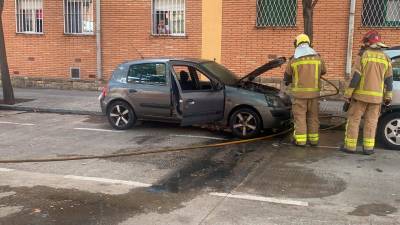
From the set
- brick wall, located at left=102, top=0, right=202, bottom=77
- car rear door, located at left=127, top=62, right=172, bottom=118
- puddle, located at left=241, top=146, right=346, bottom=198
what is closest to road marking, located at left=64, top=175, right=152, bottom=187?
puddle, located at left=241, top=146, right=346, bottom=198

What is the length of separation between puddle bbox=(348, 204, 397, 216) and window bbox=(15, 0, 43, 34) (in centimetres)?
1333

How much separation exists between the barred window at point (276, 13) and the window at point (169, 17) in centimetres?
227

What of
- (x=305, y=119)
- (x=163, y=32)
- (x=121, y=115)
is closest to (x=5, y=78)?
(x=163, y=32)

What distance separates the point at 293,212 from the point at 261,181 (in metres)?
1.18

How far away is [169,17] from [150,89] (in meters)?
5.56

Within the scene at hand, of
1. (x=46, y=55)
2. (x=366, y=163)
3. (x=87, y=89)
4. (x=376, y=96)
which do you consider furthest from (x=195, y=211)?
(x=46, y=55)

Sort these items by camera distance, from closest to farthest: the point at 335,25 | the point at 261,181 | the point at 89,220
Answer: the point at 89,220, the point at 261,181, the point at 335,25

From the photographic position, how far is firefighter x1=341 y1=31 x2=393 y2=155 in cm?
768

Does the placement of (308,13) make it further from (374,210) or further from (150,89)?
(374,210)

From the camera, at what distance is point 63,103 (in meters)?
13.5

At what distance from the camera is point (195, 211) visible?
5320 mm

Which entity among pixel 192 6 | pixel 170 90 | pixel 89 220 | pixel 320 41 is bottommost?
pixel 89 220

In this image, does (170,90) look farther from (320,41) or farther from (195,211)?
(320,41)

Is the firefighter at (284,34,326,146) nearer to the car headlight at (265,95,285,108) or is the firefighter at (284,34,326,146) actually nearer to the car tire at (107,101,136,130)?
the car headlight at (265,95,285,108)
